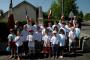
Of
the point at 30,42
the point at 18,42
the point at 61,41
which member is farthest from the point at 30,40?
the point at 61,41

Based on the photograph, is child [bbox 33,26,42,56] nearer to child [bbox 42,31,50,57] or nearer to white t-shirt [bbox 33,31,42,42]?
white t-shirt [bbox 33,31,42,42]

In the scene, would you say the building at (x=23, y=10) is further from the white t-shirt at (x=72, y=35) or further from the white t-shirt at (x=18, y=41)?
the white t-shirt at (x=18, y=41)

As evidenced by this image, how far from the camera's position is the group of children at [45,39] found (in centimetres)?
1420

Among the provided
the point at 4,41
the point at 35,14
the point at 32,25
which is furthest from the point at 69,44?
the point at 35,14

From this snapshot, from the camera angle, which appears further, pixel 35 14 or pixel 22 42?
pixel 35 14

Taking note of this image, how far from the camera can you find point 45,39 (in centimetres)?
1470

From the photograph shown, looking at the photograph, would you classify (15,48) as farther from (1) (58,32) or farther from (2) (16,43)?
(1) (58,32)

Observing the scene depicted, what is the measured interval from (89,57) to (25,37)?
350 centimetres

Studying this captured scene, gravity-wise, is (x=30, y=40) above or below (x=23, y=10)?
below

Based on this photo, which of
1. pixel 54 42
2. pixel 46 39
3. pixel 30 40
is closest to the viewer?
pixel 54 42

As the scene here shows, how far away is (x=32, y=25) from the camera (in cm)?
1518

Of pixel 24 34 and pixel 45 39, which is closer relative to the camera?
pixel 24 34

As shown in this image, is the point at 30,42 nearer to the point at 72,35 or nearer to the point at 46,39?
the point at 46,39

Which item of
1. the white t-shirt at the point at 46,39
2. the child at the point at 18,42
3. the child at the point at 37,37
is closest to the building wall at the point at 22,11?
the child at the point at 37,37
